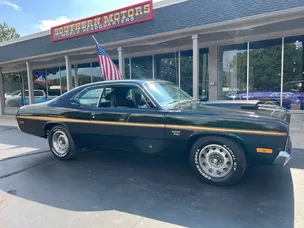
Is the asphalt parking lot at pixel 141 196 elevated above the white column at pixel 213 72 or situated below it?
below

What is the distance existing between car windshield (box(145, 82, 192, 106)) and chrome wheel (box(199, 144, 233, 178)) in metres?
1.04

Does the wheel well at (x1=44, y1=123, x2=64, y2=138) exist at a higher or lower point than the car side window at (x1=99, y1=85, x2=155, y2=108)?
lower

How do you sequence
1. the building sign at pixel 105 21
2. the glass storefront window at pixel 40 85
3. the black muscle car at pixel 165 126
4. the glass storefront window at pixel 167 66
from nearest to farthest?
the black muscle car at pixel 165 126 → the building sign at pixel 105 21 → the glass storefront window at pixel 167 66 → the glass storefront window at pixel 40 85

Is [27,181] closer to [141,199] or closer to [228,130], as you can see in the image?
[141,199]

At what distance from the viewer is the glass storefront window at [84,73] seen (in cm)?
1543

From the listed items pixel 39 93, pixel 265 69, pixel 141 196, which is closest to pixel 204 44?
pixel 265 69

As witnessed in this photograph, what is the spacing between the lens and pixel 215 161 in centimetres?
349

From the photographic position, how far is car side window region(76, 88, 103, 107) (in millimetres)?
4598

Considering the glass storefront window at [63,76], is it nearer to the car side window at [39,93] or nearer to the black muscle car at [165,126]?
the car side window at [39,93]

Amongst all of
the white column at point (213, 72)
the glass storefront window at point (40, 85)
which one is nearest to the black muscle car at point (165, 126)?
the white column at point (213, 72)

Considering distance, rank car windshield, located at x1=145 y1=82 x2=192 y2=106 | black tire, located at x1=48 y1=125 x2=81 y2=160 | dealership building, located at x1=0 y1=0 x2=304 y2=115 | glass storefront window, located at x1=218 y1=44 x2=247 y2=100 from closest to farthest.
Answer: car windshield, located at x1=145 y1=82 x2=192 y2=106
black tire, located at x1=48 y1=125 x2=81 y2=160
dealership building, located at x1=0 y1=0 x2=304 y2=115
glass storefront window, located at x1=218 y1=44 x2=247 y2=100

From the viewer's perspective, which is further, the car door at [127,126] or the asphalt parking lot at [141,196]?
the car door at [127,126]

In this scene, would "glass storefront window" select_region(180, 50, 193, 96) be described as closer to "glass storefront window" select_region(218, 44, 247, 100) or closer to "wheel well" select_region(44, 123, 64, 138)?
"glass storefront window" select_region(218, 44, 247, 100)

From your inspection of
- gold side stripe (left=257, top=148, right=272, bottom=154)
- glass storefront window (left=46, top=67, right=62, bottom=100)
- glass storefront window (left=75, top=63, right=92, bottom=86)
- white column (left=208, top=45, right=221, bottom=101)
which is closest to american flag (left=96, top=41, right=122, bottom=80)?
white column (left=208, top=45, right=221, bottom=101)
